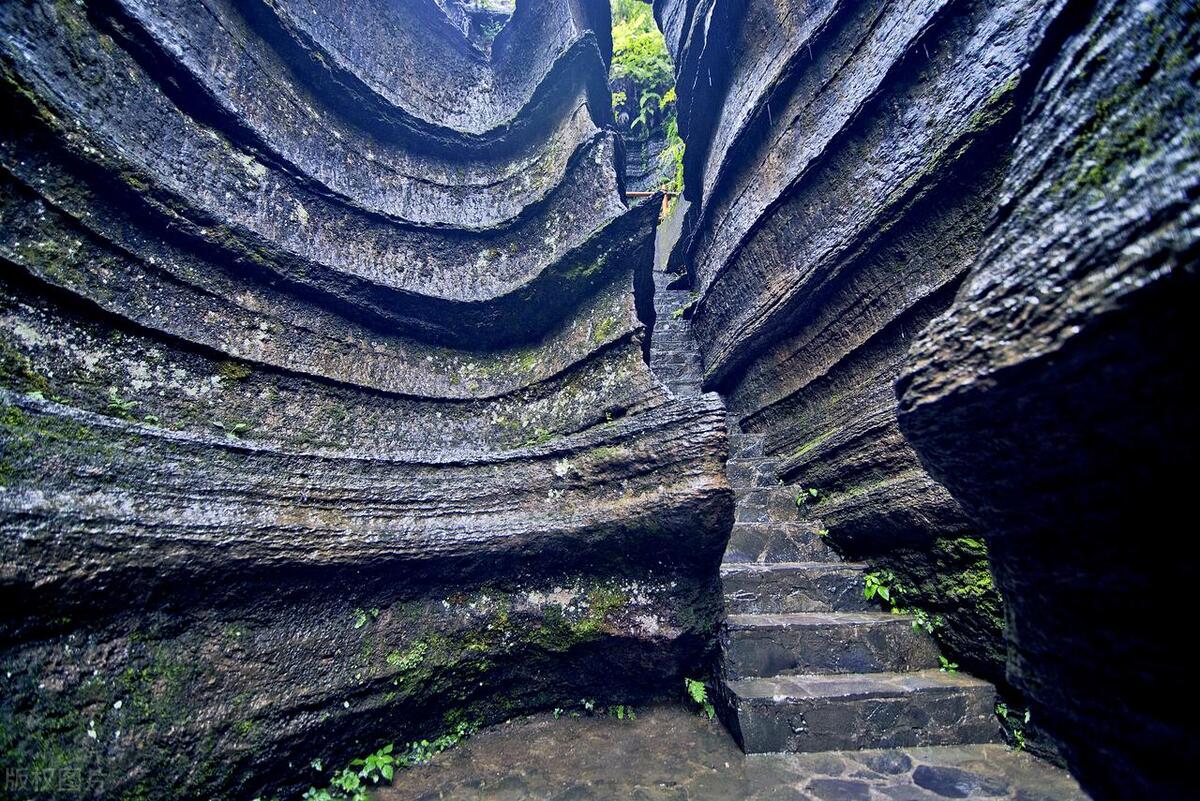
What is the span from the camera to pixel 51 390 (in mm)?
2781

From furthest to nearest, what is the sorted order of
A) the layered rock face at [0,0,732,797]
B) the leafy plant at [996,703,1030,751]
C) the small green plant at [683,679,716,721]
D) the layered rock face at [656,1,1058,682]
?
the layered rock face at [656,1,1058,682], the small green plant at [683,679,716,721], the leafy plant at [996,703,1030,751], the layered rock face at [0,0,732,797]

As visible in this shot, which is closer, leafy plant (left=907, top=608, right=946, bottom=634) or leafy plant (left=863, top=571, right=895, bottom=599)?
leafy plant (left=907, top=608, right=946, bottom=634)

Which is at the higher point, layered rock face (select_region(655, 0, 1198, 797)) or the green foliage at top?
the green foliage at top

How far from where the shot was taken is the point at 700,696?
3826 millimetres

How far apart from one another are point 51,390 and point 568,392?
3.25m

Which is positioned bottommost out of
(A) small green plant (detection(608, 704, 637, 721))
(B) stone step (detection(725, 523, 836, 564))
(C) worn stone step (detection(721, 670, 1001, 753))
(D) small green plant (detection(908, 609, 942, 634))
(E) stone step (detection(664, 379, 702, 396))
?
(C) worn stone step (detection(721, 670, 1001, 753))

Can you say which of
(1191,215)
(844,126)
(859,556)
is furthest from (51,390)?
(844,126)

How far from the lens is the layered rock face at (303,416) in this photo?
8.59 ft

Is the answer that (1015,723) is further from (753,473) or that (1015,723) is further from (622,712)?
(753,473)

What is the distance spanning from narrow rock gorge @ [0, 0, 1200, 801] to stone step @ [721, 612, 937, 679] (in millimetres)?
30

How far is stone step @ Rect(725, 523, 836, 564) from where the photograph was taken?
5125mm

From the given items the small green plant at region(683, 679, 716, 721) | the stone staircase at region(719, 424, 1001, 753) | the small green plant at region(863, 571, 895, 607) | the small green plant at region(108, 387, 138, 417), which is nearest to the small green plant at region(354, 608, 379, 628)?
the small green plant at region(108, 387, 138, 417)

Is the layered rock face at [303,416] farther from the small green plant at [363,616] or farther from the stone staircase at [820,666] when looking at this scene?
the stone staircase at [820,666]

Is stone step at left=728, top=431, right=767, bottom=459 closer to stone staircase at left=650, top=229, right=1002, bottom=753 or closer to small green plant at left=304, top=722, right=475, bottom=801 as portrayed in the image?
stone staircase at left=650, top=229, right=1002, bottom=753
